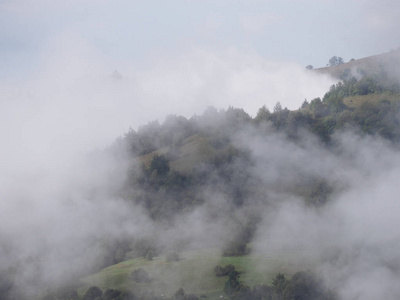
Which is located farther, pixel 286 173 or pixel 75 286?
pixel 286 173

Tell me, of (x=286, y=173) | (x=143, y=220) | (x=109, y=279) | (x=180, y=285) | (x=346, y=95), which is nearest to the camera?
(x=180, y=285)

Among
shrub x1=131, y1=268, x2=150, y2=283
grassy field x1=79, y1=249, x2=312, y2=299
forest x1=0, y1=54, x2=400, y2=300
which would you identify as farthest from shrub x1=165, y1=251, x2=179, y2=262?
shrub x1=131, y1=268, x2=150, y2=283

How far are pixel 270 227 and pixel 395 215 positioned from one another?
4627 millimetres

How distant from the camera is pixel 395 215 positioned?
15.0 m

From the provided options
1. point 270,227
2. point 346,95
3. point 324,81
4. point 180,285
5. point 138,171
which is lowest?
point 180,285

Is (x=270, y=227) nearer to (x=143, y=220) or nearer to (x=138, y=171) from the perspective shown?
(x=143, y=220)

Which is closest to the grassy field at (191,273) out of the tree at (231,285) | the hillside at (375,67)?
the tree at (231,285)

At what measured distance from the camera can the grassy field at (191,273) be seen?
1347 cm

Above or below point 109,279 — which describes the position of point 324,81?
above

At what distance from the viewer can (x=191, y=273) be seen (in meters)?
14.4

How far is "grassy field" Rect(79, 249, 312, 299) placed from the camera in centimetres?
1347

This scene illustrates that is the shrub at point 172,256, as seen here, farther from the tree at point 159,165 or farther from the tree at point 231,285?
the tree at point 159,165

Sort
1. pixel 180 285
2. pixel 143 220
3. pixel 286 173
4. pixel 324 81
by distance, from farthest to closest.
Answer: pixel 324 81 < pixel 286 173 < pixel 143 220 < pixel 180 285

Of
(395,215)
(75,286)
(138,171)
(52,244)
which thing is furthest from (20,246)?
(395,215)
